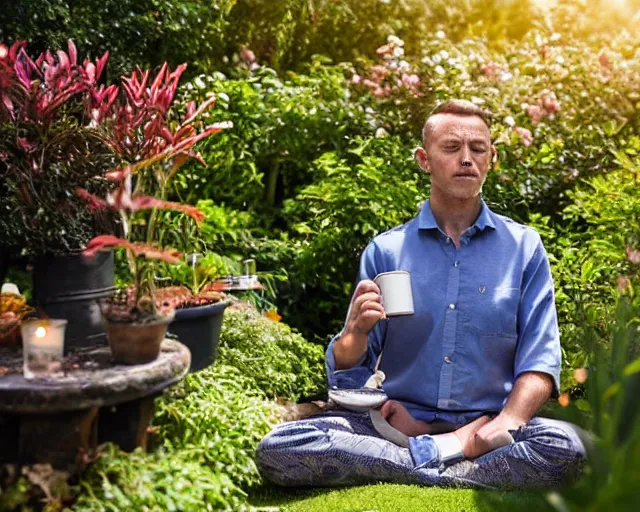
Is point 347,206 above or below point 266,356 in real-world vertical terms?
above

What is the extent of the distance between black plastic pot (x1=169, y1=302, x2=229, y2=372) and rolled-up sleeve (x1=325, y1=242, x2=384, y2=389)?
0.49 m

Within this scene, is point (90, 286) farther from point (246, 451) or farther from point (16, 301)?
point (246, 451)

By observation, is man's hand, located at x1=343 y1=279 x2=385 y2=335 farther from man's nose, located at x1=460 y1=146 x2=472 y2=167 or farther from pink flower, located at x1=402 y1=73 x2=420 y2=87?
pink flower, located at x1=402 y1=73 x2=420 y2=87

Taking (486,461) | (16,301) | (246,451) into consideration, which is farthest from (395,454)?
(16,301)

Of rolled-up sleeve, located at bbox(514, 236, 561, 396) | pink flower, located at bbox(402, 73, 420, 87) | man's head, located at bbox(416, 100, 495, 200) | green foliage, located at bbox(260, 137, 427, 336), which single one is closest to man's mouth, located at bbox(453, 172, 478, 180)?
man's head, located at bbox(416, 100, 495, 200)

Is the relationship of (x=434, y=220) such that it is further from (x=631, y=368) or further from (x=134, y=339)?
(x=631, y=368)

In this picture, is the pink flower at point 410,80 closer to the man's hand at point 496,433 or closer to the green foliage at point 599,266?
the green foliage at point 599,266

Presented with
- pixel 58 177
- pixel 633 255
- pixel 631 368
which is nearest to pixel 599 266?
pixel 633 255

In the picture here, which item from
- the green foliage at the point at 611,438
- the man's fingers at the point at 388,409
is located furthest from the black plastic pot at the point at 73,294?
the green foliage at the point at 611,438

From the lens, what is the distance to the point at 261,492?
3.49 metres

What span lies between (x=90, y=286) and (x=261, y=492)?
1.18 meters

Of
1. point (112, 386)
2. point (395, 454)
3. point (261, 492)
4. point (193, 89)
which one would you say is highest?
point (193, 89)

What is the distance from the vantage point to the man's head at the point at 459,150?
3617 millimetres

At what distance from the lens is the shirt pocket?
11.7 ft
